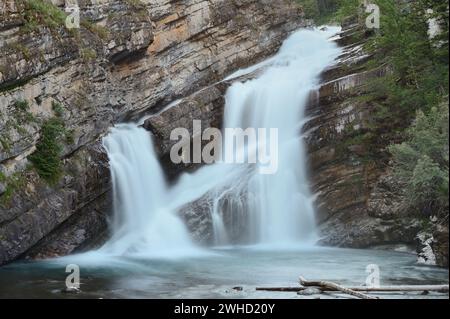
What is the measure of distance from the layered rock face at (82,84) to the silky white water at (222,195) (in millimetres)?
849

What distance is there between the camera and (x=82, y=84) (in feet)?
82.4

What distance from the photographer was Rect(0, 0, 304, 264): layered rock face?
70.6 ft

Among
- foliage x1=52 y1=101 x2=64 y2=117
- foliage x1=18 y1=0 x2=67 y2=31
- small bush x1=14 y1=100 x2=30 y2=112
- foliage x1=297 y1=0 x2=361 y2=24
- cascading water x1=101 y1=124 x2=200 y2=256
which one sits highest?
foliage x1=297 y1=0 x2=361 y2=24

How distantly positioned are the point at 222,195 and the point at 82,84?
→ 763 cm

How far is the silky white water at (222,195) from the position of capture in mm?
24094

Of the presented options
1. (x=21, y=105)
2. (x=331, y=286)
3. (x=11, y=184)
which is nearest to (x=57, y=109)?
(x=21, y=105)

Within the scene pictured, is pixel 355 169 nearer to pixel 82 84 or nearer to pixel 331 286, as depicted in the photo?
pixel 331 286

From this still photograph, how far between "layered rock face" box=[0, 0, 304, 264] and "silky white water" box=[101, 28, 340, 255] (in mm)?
849

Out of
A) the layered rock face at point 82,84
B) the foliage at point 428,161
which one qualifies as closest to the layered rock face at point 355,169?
the foliage at point 428,161

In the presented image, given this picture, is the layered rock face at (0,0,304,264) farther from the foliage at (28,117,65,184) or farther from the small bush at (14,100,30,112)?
the foliage at (28,117,65,184)

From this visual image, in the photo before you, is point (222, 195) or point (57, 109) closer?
point (57, 109)

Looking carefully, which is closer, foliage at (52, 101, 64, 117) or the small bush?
the small bush

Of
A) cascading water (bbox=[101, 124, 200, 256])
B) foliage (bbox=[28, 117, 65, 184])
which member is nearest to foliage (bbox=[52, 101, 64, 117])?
foliage (bbox=[28, 117, 65, 184])
